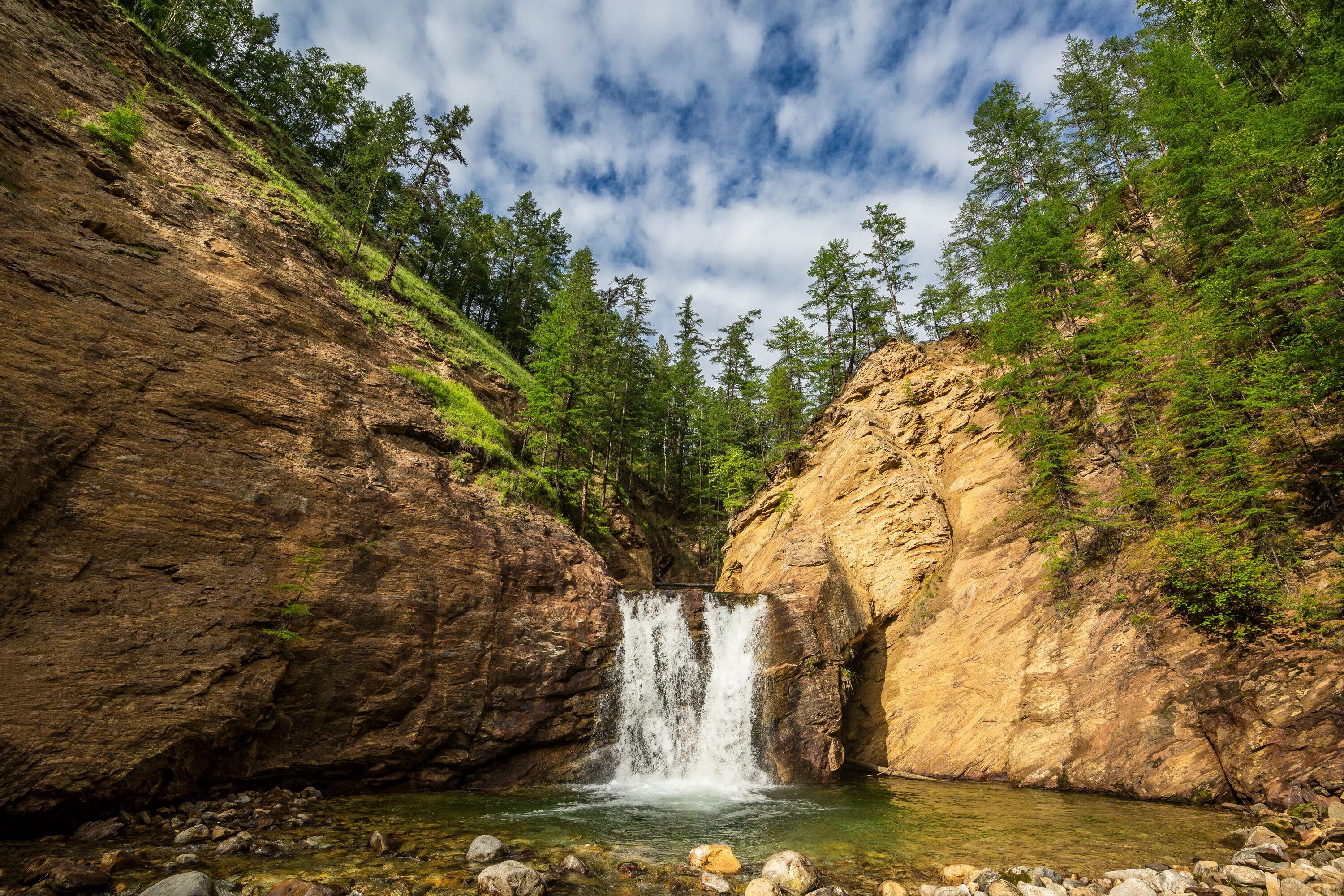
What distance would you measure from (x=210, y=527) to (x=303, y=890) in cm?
738

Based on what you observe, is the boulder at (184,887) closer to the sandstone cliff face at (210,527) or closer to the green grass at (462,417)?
the sandstone cliff face at (210,527)

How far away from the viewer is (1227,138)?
1517cm

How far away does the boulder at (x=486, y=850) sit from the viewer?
297 inches

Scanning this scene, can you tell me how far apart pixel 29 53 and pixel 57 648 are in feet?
55.2

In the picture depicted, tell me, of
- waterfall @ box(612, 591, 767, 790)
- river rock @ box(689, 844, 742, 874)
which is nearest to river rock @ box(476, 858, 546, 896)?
river rock @ box(689, 844, 742, 874)

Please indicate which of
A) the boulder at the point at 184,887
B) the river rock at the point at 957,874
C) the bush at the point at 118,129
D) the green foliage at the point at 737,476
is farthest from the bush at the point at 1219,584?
the bush at the point at 118,129

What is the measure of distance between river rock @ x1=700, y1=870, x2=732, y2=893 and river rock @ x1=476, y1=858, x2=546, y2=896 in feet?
7.46

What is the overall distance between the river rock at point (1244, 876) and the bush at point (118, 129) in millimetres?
27898

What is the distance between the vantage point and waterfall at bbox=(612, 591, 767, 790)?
15.0m

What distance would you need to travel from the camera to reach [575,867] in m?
7.40

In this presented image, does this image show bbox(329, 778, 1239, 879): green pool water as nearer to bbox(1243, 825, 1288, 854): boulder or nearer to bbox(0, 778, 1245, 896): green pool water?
bbox(0, 778, 1245, 896): green pool water

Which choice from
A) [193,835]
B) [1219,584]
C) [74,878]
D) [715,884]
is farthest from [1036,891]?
[193,835]

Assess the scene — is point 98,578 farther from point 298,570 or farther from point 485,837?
point 485,837

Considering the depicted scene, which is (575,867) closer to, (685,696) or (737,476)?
(685,696)
